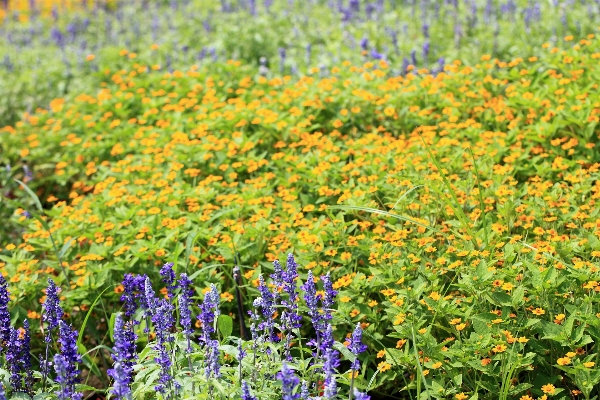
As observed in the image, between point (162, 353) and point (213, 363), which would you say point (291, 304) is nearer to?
point (213, 363)

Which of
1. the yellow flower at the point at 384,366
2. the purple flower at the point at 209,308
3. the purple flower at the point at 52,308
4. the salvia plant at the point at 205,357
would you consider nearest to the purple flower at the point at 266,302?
the salvia plant at the point at 205,357

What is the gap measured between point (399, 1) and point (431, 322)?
260 inches

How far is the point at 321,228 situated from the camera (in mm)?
4043

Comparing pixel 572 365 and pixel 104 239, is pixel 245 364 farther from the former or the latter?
pixel 104 239

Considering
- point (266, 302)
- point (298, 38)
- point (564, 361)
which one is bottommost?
point (564, 361)

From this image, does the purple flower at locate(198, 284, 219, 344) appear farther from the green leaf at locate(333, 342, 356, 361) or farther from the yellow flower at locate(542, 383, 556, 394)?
the yellow flower at locate(542, 383, 556, 394)

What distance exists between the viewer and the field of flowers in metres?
3.03

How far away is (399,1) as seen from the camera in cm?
914

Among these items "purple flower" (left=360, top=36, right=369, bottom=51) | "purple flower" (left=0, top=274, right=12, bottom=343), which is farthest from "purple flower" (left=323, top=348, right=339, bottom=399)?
"purple flower" (left=360, top=36, right=369, bottom=51)

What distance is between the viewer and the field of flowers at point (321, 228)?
303 cm

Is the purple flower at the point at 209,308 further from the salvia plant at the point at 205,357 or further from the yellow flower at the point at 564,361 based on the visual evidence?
the yellow flower at the point at 564,361

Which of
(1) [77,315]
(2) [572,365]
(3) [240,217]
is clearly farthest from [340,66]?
(2) [572,365]

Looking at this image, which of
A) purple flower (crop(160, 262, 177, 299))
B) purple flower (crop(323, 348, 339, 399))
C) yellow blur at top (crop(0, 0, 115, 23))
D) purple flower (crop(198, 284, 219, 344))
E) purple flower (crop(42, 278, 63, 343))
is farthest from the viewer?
yellow blur at top (crop(0, 0, 115, 23))

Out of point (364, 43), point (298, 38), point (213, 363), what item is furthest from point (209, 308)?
point (298, 38)
